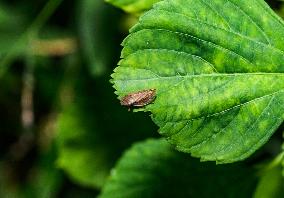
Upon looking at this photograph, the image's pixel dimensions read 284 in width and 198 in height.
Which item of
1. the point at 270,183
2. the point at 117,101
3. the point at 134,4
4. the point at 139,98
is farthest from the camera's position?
the point at 117,101

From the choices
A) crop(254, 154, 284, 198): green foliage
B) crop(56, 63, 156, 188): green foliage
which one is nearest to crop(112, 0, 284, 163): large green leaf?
crop(254, 154, 284, 198): green foliage

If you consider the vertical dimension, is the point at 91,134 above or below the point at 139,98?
below

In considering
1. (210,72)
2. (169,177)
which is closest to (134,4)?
→ (210,72)

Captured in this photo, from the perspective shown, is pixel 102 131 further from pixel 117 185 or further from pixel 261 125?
pixel 261 125

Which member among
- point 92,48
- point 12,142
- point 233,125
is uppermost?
point 92,48

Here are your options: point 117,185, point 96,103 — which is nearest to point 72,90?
point 96,103

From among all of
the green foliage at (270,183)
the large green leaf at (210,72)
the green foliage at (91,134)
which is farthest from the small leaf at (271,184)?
the green foliage at (91,134)

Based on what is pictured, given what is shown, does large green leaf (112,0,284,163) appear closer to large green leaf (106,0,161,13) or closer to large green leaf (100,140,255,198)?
large green leaf (106,0,161,13)

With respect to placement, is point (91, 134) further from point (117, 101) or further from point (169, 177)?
point (169, 177)
